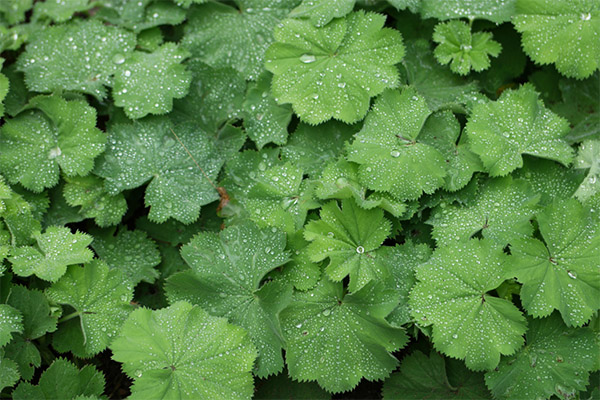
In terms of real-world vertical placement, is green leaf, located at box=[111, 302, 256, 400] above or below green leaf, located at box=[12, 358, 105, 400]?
above

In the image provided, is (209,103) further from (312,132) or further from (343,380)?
(343,380)

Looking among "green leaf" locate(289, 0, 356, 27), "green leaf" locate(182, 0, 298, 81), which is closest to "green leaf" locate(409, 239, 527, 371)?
"green leaf" locate(289, 0, 356, 27)

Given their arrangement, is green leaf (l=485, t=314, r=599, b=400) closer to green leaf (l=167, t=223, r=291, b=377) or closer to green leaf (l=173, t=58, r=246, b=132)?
green leaf (l=167, t=223, r=291, b=377)

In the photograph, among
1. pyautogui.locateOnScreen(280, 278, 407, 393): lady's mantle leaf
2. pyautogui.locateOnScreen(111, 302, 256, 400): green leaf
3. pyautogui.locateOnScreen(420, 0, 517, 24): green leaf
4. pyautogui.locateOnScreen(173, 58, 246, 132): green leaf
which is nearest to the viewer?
pyautogui.locateOnScreen(111, 302, 256, 400): green leaf

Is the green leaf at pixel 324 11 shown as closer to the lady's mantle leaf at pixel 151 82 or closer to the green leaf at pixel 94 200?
the lady's mantle leaf at pixel 151 82

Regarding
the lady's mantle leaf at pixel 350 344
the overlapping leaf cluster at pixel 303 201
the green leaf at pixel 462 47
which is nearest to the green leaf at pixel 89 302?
the overlapping leaf cluster at pixel 303 201
